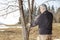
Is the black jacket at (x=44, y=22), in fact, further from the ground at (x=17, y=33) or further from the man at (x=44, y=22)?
the ground at (x=17, y=33)

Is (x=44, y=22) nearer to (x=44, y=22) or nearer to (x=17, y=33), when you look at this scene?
(x=44, y=22)

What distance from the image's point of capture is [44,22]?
424 cm

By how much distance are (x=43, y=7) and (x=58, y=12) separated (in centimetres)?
407

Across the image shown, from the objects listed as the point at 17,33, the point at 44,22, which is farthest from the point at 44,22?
the point at 17,33

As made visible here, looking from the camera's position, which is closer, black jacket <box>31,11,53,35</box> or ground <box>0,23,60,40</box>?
black jacket <box>31,11,53,35</box>

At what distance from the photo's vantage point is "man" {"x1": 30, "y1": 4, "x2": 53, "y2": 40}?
165 inches

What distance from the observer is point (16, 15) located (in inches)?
297

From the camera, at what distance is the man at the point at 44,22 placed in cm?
420

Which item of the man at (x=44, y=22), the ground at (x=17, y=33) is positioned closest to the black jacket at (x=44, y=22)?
the man at (x=44, y=22)

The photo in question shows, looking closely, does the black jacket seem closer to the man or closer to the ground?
the man

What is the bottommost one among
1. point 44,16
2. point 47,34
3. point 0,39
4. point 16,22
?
point 0,39

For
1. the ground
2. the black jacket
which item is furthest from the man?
the ground

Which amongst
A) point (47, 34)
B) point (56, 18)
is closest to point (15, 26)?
point (56, 18)

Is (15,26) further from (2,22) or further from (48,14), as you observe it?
(48,14)
